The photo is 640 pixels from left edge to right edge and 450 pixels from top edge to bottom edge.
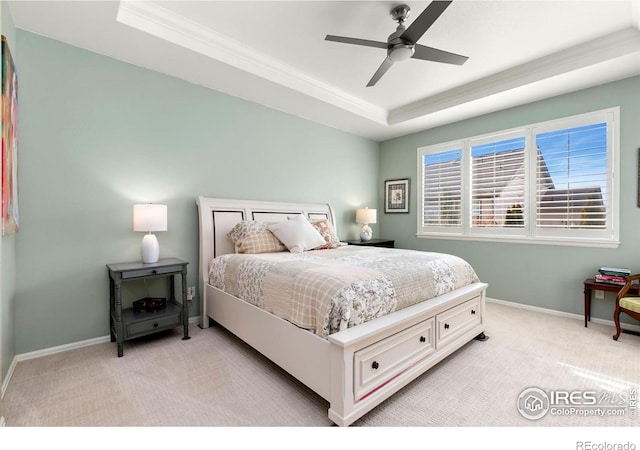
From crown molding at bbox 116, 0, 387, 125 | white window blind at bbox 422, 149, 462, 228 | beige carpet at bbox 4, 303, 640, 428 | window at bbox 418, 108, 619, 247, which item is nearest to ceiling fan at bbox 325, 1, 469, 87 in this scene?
crown molding at bbox 116, 0, 387, 125

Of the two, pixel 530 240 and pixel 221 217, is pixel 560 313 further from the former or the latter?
pixel 221 217

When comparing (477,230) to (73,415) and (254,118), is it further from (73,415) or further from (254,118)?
(73,415)

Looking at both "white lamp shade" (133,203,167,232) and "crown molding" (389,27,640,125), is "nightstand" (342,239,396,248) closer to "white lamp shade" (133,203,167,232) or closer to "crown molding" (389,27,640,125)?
"crown molding" (389,27,640,125)

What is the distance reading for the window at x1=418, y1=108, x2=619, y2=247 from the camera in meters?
3.20

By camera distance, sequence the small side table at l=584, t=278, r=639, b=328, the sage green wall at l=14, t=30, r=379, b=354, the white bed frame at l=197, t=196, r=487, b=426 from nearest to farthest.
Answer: the white bed frame at l=197, t=196, r=487, b=426, the sage green wall at l=14, t=30, r=379, b=354, the small side table at l=584, t=278, r=639, b=328

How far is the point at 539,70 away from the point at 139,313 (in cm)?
462

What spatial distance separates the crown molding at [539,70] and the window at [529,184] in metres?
0.75

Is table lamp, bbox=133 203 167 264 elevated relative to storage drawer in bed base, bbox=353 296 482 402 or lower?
elevated

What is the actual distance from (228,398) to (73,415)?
0.84m

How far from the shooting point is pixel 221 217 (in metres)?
3.30

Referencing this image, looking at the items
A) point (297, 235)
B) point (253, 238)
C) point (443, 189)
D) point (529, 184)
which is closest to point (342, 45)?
point (297, 235)

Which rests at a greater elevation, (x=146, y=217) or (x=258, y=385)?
(x=146, y=217)

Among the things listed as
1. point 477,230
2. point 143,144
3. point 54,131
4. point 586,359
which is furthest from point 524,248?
point 54,131

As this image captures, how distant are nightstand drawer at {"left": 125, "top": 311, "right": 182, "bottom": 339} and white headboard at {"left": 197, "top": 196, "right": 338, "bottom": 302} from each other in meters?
0.48
